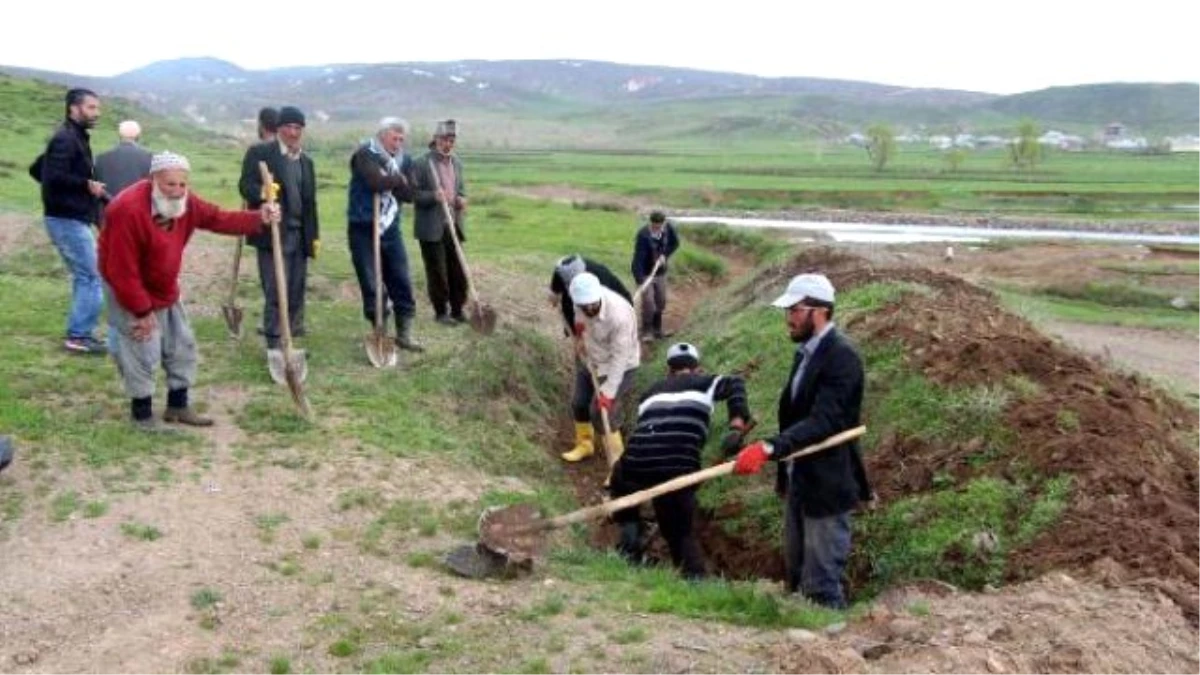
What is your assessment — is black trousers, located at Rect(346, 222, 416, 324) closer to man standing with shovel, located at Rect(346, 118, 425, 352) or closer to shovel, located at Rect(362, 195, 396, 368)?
man standing with shovel, located at Rect(346, 118, 425, 352)

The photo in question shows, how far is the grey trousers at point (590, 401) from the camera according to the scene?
10.5 meters

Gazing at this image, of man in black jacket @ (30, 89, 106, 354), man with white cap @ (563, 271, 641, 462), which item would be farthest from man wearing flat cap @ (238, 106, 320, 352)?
man with white cap @ (563, 271, 641, 462)

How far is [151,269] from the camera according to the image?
827 centimetres

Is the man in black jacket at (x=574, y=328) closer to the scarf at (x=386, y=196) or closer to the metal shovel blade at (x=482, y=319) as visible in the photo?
the scarf at (x=386, y=196)

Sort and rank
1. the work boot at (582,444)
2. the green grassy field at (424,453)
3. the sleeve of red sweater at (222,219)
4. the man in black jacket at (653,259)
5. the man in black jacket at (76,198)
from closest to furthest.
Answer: the green grassy field at (424,453)
the sleeve of red sweater at (222,219)
the man in black jacket at (76,198)
the work boot at (582,444)
the man in black jacket at (653,259)

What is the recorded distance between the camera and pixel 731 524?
31.3 feet

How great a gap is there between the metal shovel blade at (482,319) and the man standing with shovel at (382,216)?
3.82ft

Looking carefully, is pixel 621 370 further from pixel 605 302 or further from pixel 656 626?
pixel 656 626

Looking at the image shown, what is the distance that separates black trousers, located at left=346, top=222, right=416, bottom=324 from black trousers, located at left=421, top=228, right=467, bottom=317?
1.00 m

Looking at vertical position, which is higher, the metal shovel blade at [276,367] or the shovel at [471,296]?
the shovel at [471,296]

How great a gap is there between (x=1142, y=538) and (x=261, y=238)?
8016 mm

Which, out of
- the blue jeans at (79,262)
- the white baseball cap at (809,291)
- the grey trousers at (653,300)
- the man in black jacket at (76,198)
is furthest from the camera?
the grey trousers at (653,300)

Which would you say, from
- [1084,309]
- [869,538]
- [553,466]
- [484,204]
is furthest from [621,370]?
[484,204]

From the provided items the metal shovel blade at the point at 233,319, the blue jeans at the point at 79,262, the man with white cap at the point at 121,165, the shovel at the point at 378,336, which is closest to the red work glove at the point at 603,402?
the shovel at the point at 378,336
